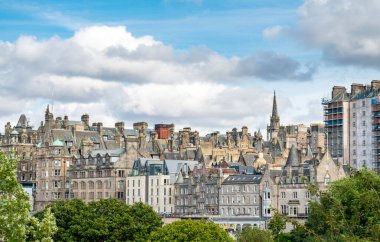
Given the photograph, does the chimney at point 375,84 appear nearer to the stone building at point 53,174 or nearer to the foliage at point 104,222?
the stone building at point 53,174

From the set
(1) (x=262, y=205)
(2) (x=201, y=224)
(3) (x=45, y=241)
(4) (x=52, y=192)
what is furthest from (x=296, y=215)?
(3) (x=45, y=241)

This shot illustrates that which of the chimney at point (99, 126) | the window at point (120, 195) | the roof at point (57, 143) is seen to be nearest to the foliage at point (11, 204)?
the window at point (120, 195)

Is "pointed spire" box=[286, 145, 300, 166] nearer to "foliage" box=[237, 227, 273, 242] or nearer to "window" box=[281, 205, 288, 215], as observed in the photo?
"window" box=[281, 205, 288, 215]

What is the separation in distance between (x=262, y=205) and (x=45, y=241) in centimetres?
10093

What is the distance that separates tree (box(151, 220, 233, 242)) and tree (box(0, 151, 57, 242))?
47.5 m

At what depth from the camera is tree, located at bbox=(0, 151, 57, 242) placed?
3891 centimetres

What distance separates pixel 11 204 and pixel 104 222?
6582cm

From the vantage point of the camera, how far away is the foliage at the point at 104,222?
103312 mm

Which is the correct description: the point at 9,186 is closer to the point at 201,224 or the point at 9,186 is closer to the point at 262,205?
the point at 201,224

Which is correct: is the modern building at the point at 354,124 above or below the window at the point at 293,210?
above

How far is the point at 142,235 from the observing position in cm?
10394

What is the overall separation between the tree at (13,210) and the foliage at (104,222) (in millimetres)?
62192

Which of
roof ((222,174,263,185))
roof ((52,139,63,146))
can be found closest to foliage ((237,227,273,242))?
roof ((222,174,263,185))

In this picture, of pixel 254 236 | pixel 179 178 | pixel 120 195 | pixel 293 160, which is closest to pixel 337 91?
pixel 293 160
